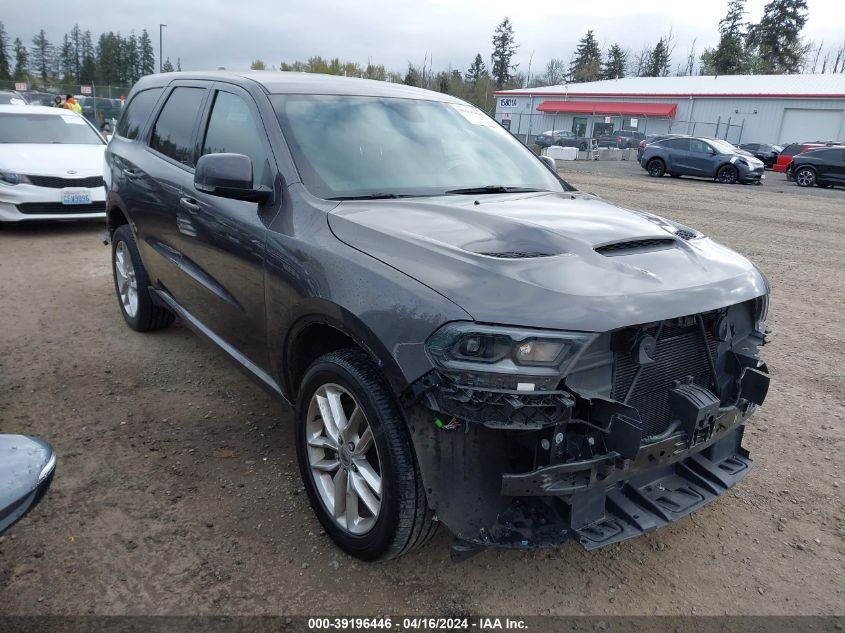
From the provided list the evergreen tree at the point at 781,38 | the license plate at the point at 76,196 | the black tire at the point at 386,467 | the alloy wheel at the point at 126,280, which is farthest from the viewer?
the evergreen tree at the point at 781,38

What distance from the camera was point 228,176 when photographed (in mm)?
2871

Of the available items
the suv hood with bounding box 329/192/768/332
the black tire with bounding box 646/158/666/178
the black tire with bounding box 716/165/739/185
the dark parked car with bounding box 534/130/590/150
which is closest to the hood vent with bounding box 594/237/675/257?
the suv hood with bounding box 329/192/768/332

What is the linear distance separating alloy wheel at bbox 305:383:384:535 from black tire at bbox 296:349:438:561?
52 millimetres

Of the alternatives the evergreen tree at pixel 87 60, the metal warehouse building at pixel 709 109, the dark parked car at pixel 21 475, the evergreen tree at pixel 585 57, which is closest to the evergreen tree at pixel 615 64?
the evergreen tree at pixel 585 57

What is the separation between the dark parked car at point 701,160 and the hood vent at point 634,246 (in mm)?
22633

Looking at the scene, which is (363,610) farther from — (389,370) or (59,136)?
(59,136)

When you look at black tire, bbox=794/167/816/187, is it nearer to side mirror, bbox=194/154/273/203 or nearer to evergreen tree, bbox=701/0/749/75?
side mirror, bbox=194/154/273/203

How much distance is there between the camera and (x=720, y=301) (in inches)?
96.2

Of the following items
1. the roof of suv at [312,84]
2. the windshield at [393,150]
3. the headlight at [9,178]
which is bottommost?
the headlight at [9,178]

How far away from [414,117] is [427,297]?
1779mm

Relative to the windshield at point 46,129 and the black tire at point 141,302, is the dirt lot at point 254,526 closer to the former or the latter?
the black tire at point 141,302

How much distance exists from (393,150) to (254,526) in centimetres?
194

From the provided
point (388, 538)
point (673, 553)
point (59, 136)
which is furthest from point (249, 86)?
point (59, 136)

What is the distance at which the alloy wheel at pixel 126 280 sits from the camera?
16.9 feet
